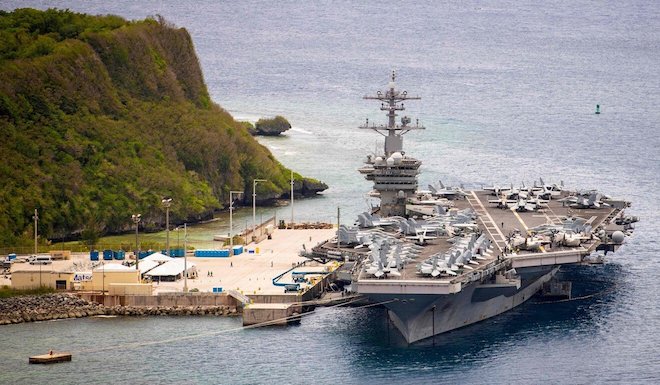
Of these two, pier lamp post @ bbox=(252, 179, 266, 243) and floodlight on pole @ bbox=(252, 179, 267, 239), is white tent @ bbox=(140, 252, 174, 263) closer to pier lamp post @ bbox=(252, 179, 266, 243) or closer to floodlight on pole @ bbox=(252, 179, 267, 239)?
floodlight on pole @ bbox=(252, 179, 267, 239)

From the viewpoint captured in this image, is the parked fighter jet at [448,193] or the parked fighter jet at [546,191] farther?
the parked fighter jet at [546,191]

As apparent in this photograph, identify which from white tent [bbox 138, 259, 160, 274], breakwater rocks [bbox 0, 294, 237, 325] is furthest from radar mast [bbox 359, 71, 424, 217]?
breakwater rocks [bbox 0, 294, 237, 325]

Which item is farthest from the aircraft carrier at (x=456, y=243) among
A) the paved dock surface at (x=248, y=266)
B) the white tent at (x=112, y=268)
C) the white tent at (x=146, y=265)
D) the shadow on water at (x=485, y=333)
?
the white tent at (x=112, y=268)

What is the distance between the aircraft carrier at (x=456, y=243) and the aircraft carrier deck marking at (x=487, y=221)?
2.0 inches

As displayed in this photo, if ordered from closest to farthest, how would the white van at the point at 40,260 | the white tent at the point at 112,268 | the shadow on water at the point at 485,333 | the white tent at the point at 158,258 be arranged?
the shadow on water at the point at 485,333, the white tent at the point at 112,268, the white van at the point at 40,260, the white tent at the point at 158,258

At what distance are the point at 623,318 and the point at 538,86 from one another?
4005 inches

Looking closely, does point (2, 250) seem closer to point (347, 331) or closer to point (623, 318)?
point (347, 331)

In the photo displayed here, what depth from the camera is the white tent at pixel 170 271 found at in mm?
88062

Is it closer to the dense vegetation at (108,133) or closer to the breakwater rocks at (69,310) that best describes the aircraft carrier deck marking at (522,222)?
the breakwater rocks at (69,310)

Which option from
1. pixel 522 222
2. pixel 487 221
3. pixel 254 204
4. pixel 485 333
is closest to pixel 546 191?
pixel 487 221

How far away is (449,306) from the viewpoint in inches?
3108

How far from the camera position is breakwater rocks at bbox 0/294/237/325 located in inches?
3280

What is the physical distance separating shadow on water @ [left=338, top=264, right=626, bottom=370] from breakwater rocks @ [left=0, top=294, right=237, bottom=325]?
7.11 m

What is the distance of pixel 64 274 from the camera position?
86.4 metres
